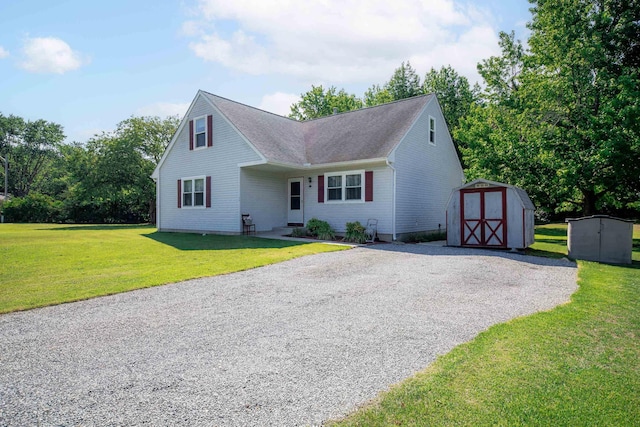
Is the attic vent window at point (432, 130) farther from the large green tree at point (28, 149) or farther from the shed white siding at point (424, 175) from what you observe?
the large green tree at point (28, 149)

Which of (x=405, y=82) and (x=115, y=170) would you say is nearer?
(x=115, y=170)

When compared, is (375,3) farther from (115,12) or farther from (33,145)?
(33,145)

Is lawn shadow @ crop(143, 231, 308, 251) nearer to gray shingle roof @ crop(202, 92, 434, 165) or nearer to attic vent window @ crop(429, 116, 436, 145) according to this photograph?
gray shingle roof @ crop(202, 92, 434, 165)

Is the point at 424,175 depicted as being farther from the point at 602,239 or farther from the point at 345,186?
the point at 602,239

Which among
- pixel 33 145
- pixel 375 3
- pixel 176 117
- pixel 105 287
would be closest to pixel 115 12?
pixel 375 3

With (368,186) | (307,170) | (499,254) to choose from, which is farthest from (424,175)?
(499,254)

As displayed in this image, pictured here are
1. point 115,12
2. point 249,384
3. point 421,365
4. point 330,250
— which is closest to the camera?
point 249,384

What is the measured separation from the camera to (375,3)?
1049 cm

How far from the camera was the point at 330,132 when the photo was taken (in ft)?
61.6

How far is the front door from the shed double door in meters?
7.06

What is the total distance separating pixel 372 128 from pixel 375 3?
673 centimetres

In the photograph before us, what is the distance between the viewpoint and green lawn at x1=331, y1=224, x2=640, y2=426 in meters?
2.65

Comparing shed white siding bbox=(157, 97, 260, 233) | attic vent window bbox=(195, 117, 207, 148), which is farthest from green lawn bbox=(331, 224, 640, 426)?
attic vent window bbox=(195, 117, 207, 148)

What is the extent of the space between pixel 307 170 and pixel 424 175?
5.19m
